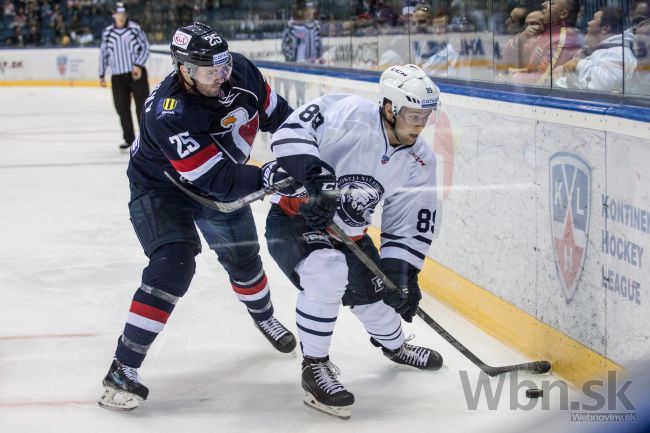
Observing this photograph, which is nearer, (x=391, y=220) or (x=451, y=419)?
(x=451, y=419)

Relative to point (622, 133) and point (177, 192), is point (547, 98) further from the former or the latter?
point (177, 192)

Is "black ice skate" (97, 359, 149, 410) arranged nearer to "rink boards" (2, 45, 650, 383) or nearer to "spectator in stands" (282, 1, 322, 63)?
"rink boards" (2, 45, 650, 383)

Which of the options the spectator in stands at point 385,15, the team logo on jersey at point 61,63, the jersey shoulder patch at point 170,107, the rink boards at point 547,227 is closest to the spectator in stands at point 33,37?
the team logo on jersey at point 61,63

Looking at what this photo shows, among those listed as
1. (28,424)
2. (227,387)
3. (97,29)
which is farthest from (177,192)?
(97,29)

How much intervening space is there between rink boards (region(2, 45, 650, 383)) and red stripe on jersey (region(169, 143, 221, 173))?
3.28ft

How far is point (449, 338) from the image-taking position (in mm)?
2680

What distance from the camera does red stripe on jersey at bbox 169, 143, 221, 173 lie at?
244cm

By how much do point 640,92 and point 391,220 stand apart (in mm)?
738

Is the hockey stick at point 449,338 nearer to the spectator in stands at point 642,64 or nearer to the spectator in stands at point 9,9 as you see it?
the spectator in stands at point 642,64

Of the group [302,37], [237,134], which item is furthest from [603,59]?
[302,37]

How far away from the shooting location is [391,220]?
2590mm

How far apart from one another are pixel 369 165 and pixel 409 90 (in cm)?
25

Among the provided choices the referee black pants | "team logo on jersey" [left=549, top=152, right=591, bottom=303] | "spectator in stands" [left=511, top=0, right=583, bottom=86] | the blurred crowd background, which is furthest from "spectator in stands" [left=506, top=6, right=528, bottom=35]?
the referee black pants

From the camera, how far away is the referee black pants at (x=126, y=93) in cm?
792
